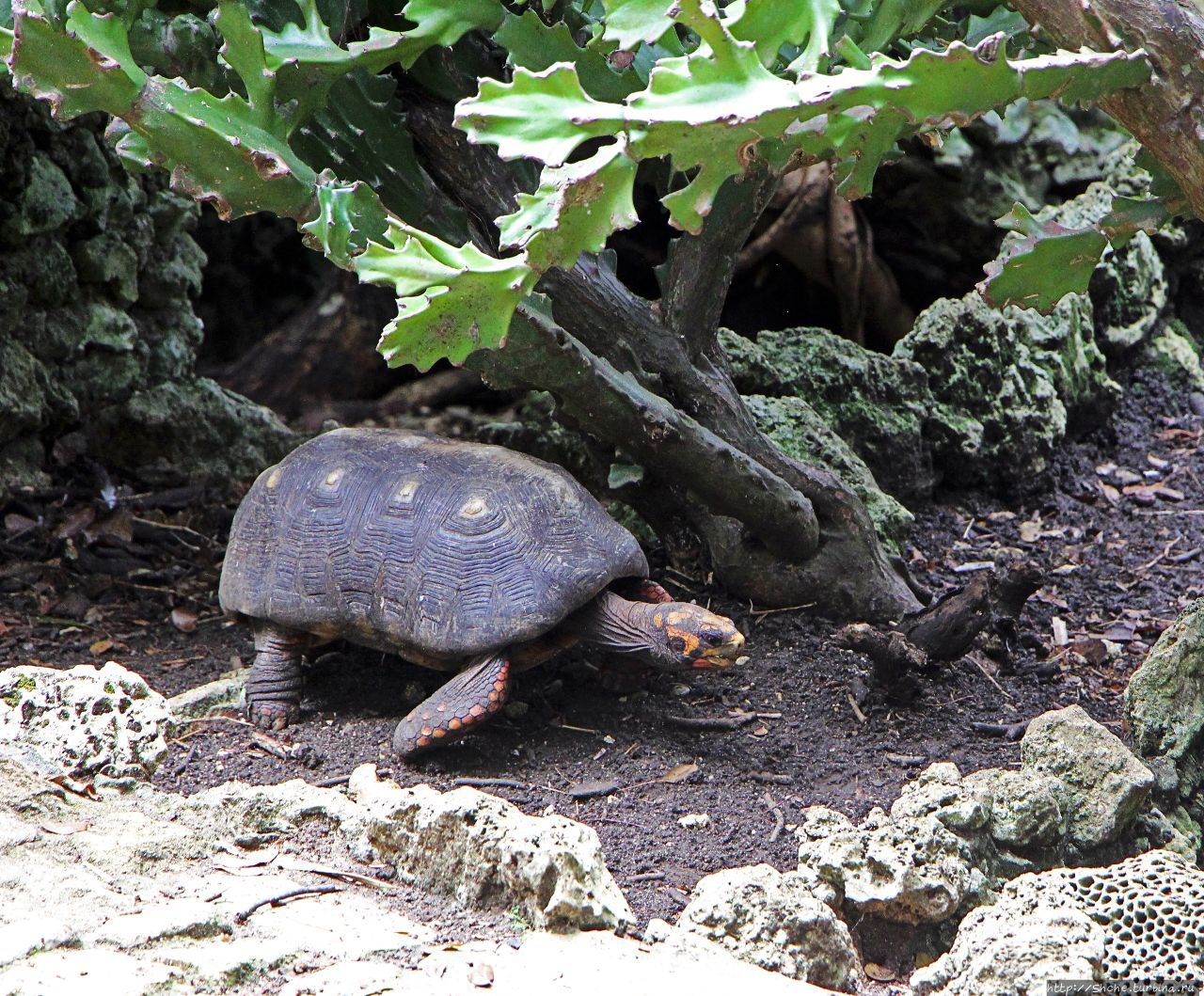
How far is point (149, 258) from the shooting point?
5.04 meters

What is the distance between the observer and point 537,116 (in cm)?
217

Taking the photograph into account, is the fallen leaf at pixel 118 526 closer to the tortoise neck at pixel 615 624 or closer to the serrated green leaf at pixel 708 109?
the tortoise neck at pixel 615 624

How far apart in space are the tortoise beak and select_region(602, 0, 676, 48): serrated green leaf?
1.62 metres

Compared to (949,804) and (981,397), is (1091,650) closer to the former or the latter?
(949,804)

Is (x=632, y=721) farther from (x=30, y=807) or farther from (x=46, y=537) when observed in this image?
(x=46, y=537)

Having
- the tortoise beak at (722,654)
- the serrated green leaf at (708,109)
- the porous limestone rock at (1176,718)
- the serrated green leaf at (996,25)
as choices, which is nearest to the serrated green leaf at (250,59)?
the serrated green leaf at (708,109)

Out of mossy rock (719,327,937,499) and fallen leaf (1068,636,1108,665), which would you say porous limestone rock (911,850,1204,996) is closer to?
fallen leaf (1068,636,1108,665)

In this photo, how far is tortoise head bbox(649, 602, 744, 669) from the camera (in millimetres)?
3287

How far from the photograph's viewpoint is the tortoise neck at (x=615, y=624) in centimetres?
338

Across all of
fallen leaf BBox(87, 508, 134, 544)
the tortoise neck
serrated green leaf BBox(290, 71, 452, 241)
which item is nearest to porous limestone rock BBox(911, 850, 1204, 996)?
the tortoise neck

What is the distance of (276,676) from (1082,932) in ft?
7.56

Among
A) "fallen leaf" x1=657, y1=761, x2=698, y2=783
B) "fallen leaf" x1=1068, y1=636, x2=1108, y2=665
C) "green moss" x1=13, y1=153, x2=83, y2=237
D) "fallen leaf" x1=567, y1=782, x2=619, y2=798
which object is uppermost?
"green moss" x1=13, y1=153, x2=83, y2=237

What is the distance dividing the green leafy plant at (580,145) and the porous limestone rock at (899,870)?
1.34m

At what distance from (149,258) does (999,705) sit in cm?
387
